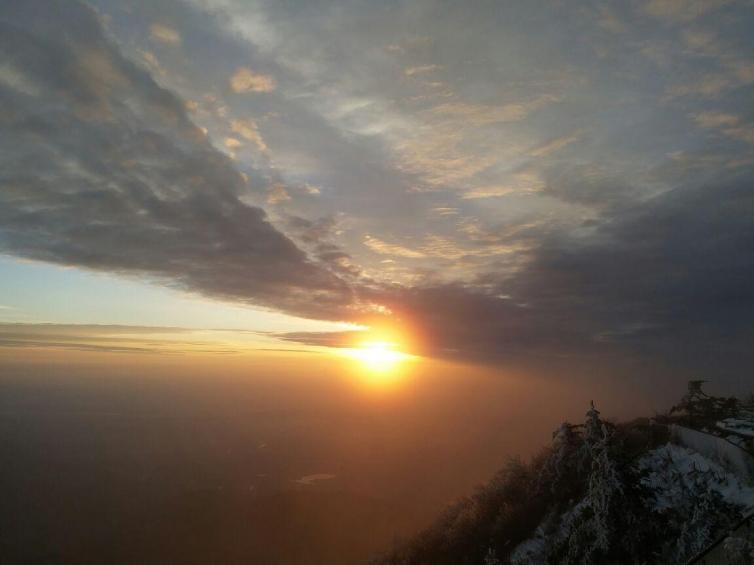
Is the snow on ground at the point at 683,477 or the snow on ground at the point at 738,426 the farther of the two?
the snow on ground at the point at 738,426

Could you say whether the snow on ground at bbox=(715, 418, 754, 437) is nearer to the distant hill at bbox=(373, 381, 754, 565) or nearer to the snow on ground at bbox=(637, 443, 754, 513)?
the distant hill at bbox=(373, 381, 754, 565)

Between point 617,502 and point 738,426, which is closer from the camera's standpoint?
point 617,502

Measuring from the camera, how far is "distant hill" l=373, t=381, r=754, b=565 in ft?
49.7

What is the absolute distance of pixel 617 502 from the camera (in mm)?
15289

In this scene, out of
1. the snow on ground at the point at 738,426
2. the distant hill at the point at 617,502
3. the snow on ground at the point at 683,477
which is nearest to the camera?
the distant hill at the point at 617,502

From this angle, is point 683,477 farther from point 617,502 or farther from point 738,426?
point 738,426

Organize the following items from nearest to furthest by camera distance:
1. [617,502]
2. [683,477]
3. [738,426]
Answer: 1. [617,502]
2. [683,477]
3. [738,426]

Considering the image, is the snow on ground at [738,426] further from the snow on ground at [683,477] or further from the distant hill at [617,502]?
the snow on ground at [683,477]

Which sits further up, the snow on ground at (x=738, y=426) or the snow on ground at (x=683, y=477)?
the snow on ground at (x=738, y=426)

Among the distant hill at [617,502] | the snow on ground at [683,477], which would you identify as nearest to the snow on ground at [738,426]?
the distant hill at [617,502]

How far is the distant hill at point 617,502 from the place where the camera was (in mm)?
15148

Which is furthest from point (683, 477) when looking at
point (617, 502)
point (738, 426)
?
point (738, 426)

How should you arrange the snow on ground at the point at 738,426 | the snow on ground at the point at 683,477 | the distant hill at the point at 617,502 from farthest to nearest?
the snow on ground at the point at 738,426 → the snow on ground at the point at 683,477 → the distant hill at the point at 617,502

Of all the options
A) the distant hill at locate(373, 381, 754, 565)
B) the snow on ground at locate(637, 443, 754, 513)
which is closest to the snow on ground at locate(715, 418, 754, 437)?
the distant hill at locate(373, 381, 754, 565)
